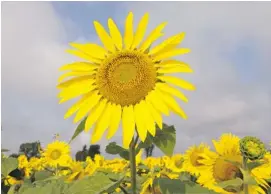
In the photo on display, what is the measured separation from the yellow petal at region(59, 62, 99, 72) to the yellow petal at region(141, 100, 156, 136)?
36cm

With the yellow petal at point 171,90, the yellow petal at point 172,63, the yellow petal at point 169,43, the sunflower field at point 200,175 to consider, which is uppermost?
the yellow petal at point 169,43

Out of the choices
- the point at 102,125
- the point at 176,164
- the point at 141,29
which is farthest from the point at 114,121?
the point at 176,164

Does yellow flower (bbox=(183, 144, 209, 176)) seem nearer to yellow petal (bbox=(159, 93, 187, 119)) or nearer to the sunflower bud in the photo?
the sunflower bud

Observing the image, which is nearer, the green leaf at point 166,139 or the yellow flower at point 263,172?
the green leaf at point 166,139

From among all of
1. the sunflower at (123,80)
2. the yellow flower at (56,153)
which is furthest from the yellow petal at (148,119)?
the yellow flower at (56,153)

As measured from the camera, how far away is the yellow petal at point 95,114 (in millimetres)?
2480

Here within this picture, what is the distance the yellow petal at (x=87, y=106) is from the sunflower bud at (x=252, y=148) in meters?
1.05

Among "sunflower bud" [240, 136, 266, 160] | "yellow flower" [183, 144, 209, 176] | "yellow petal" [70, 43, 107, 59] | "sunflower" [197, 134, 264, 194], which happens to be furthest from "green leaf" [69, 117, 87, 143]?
"yellow flower" [183, 144, 209, 176]

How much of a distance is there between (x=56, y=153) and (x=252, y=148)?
6484mm

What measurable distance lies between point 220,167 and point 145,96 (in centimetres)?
132

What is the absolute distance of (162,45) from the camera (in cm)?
244

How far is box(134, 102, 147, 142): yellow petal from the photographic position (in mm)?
2400

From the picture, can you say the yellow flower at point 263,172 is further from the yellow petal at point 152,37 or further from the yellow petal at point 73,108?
→ the yellow petal at point 73,108

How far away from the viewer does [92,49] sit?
2.56 m
